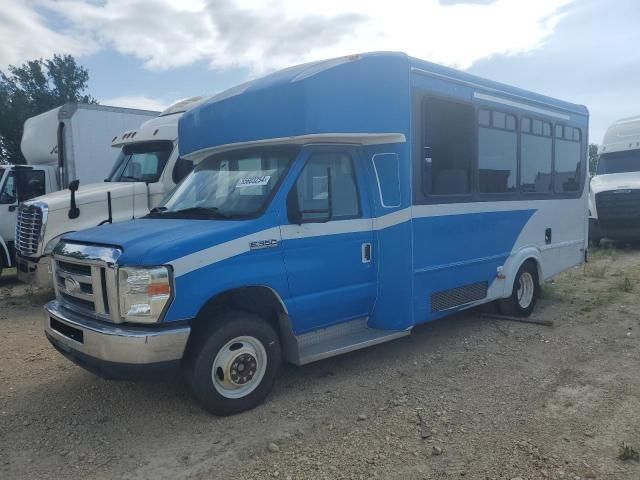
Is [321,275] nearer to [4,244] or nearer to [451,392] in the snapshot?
[451,392]

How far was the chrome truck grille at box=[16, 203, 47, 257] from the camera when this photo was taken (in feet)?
27.1

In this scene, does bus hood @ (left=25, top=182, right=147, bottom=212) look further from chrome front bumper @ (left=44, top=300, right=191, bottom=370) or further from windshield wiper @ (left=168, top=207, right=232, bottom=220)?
chrome front bumper @ (left=44, top=300, right=191, bottom=370)

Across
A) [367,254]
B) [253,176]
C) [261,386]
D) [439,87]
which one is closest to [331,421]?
[261,386]

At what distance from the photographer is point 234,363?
4.53 meters

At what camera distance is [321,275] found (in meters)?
5.01

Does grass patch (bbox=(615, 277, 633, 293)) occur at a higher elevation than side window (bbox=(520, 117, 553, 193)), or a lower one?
lower

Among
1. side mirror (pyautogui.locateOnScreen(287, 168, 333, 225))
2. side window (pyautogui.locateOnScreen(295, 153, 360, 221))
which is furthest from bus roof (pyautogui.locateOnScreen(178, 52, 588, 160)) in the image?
side mirror (pyautogui.locateOnScreen(287, 168, 333, 225))

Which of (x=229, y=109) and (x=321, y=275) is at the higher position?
(x=229, y=109)

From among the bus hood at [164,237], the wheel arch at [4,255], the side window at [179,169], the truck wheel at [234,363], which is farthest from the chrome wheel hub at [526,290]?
the wheel arch at [4,255]

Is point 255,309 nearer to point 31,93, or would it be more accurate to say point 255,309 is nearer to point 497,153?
point 497,153

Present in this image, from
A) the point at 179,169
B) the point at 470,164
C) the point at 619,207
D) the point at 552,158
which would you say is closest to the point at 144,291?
the point at 470,164

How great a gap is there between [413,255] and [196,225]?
2.29 m

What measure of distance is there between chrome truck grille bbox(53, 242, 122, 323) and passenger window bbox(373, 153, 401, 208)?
→ 264cm

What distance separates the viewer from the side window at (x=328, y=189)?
16.1ft
